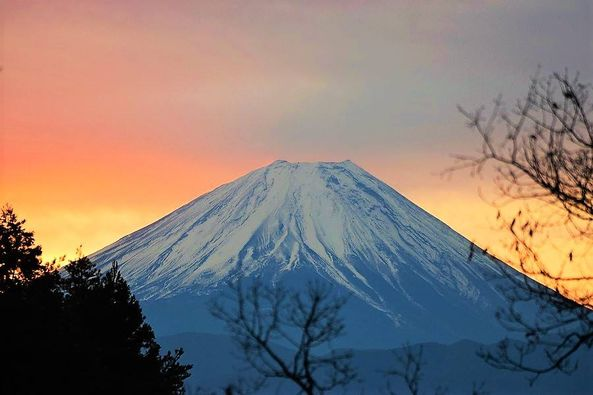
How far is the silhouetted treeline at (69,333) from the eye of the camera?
15.3m

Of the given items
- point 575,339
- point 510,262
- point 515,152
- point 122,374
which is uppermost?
point 122,374

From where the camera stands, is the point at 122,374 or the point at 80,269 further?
the point at 80,269

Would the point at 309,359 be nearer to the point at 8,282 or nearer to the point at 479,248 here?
the point at 479,248

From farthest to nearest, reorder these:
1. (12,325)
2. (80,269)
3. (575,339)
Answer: (80,269) < (12,325) < (575,339)

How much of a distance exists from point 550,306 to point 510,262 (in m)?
0.35

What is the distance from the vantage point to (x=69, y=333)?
16.7m

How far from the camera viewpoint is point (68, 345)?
16328 millimetres

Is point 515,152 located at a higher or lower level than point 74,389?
lower

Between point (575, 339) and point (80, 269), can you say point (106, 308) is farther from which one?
point (575, 339)

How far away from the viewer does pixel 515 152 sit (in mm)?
6887

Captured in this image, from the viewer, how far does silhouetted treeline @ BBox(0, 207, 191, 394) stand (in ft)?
50.3

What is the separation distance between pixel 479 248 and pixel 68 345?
10.6 meters

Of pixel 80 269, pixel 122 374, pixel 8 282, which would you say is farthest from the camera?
pixel 80 269

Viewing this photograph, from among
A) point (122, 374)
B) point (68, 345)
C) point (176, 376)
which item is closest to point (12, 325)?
point (68, 345)
